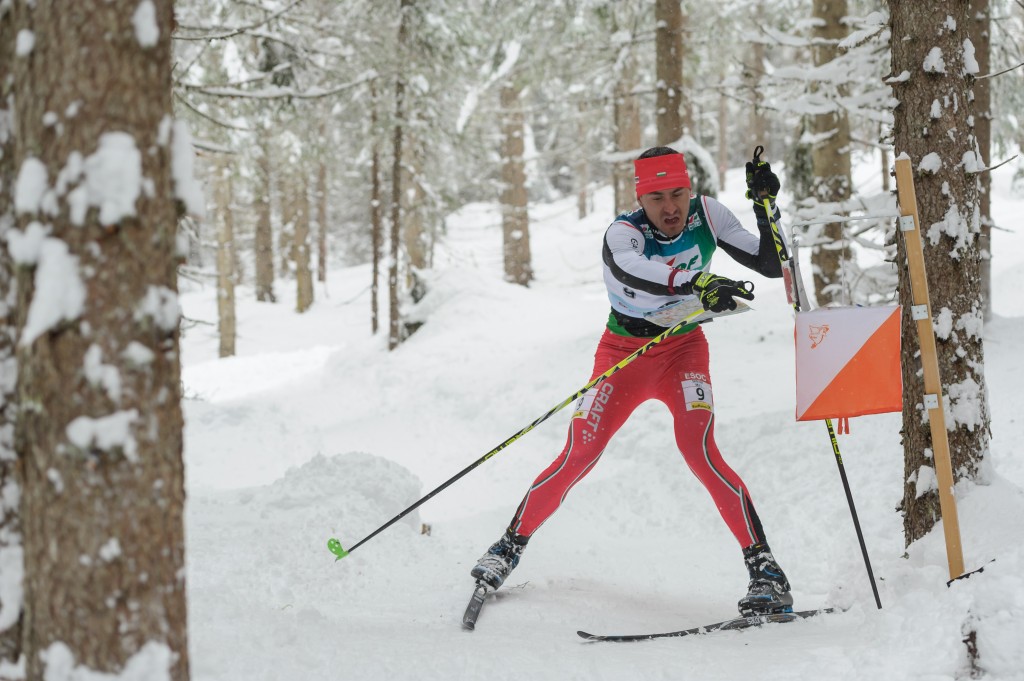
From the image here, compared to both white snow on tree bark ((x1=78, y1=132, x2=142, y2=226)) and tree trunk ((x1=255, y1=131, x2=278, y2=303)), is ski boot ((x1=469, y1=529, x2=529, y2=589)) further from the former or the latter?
tree trunk ((x1=255, y1=131, x2=278, y2=303))

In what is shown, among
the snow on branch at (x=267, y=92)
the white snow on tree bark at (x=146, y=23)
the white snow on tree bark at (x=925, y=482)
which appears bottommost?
the white snow on tree bark at (x=925, y=482)

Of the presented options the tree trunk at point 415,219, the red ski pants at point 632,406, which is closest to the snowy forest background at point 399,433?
the red ski pants at point 632,406

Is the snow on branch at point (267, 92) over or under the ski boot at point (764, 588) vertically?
over

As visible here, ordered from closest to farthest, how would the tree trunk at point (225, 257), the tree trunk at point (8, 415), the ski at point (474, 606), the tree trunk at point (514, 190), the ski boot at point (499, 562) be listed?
the tree trunk at point (8, 415) < the ski at point (474, 606) < the ski boot at point (499, 562) < the tree trunk at point (225, 257) < the tree trunk at point (514, 190)

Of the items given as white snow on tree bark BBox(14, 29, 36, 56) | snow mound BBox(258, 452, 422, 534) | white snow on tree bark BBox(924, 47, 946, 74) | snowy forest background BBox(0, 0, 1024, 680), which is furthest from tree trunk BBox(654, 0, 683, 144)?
white snow on tree bark BBox(14, 29, 36, 56)

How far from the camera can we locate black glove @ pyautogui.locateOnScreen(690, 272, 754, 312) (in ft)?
12.5

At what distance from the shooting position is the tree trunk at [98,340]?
191 centimetres

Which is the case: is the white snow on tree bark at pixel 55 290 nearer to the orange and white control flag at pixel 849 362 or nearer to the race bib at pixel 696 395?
the orange and white control flag at pixel 849 362

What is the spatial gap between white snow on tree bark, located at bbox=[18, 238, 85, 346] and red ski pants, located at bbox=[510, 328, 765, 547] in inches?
120

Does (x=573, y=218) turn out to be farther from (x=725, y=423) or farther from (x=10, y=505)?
(x=10, y=505)

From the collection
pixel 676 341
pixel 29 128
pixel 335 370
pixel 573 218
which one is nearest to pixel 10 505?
pixel 29 128

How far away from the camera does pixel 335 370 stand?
15766 mm

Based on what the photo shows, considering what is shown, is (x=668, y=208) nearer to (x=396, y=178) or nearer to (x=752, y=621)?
(x=752, y=621)

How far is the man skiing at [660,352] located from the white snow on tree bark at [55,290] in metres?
2.86
